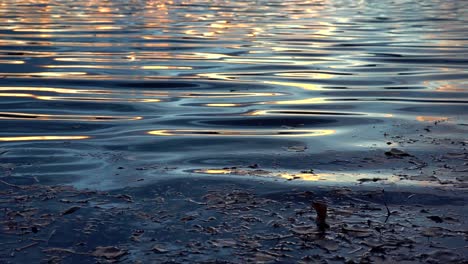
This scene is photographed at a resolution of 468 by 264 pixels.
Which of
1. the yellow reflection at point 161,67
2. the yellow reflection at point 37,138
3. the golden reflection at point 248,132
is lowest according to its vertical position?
the yellow reflection at point 161,67

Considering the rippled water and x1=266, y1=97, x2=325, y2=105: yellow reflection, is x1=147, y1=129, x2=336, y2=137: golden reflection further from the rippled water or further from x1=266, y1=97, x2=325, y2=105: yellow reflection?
x1=266, y1=97, x2=325, y2=105: yellow reflection

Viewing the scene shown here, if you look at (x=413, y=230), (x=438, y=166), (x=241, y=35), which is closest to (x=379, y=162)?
(x=438, y=166)

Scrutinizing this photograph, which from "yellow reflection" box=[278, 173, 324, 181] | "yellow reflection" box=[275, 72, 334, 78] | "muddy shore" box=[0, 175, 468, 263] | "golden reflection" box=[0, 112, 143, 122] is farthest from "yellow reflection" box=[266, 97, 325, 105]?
"muddy shore" box=[0, 175, 468, 263]

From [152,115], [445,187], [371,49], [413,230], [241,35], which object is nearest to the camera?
[413,230]

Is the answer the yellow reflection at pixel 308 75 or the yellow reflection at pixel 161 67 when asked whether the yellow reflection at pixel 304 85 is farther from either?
the yellow reflection at pixel 161 67

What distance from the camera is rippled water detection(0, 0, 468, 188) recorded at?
4.65 meters

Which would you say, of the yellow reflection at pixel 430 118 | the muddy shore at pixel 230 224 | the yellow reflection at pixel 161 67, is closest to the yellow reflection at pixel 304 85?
the yellow reflection at pixel 161 67

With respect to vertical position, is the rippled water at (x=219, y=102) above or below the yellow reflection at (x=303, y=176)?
below

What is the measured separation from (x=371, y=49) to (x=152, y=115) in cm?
726

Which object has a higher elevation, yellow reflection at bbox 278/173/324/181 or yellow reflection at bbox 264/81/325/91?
yellow reflection at bbox 278/173/324/181

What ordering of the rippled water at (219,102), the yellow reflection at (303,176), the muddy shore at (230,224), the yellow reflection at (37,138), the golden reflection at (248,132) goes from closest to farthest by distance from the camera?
the muddy shore at (230,224) < the yellow reflection at (303,176) < the rippled water at (219,102) < the yellow reflection at (37,138) < the golden reflection at (248,132)

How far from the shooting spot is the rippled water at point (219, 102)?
4652mm

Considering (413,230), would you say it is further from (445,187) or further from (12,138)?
(12,138)

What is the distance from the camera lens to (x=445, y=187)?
12.7 ft
